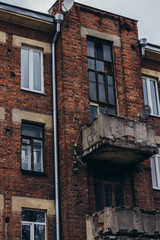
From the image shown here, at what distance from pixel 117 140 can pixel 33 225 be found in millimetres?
4336

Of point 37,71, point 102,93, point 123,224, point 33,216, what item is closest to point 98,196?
point 123,224

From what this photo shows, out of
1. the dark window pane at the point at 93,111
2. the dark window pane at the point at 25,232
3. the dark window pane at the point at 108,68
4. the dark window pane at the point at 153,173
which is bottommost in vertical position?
the dark window pane at the point at 25,232

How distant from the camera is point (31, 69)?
21.2m

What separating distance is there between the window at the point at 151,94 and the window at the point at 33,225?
7977mm

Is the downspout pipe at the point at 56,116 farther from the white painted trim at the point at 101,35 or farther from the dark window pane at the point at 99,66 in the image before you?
the dark window pane at the point at 99,66

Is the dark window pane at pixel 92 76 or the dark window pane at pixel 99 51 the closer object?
the dark window pane at pixel 92 76

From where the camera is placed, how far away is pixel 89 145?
19531 millimetres

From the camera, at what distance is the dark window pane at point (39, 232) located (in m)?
18.5

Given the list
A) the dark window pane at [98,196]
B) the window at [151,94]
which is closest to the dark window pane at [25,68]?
the dark window pane at [98,196]

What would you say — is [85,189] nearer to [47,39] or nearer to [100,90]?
[100,90]

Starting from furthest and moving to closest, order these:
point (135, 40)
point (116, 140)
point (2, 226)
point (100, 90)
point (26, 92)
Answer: point (135, 40), point (100, 90), point (26, 92), point (116, 140), point (2, 226)

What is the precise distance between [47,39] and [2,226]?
328 inches

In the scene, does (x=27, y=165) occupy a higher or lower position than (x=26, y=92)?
lower

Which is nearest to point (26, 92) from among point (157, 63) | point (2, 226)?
point (2, 226)
